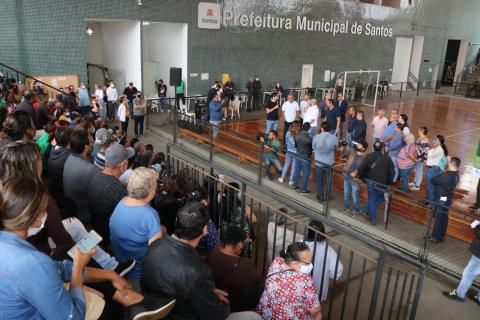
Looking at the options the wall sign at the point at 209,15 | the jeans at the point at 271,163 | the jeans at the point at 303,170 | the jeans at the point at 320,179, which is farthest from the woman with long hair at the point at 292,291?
the wall sign at the point at 209,15

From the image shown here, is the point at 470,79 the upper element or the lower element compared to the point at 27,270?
lower

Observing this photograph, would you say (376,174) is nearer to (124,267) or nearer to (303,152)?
(303,152)

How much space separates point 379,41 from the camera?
84.6 ft

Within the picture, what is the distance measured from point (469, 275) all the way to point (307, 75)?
18.4m

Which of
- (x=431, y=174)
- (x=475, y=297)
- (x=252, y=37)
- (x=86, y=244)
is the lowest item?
(x=475, y=297)

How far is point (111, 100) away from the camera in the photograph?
1422cm

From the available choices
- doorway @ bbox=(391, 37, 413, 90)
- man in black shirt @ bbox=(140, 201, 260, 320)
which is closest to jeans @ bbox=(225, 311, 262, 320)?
man in black shirt @ bbox=(140, 201, 260, 320)

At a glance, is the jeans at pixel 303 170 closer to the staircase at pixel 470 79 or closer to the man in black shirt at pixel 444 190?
the man in black shirt at pixel 444 190

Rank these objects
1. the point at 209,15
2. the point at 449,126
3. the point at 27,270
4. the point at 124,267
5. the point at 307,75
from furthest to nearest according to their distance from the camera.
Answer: the point at 307,75 → the point at 209,15 → the point at 449,126 → the point at 124,267 → the point at 27,270

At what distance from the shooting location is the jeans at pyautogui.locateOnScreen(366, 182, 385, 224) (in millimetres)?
6930

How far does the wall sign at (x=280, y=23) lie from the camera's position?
57.9 ft

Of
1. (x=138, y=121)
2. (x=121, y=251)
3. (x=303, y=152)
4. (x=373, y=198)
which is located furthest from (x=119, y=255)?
(x=138, y=121)

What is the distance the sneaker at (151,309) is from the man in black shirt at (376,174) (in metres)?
5.16

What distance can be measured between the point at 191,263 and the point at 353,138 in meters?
8.56
